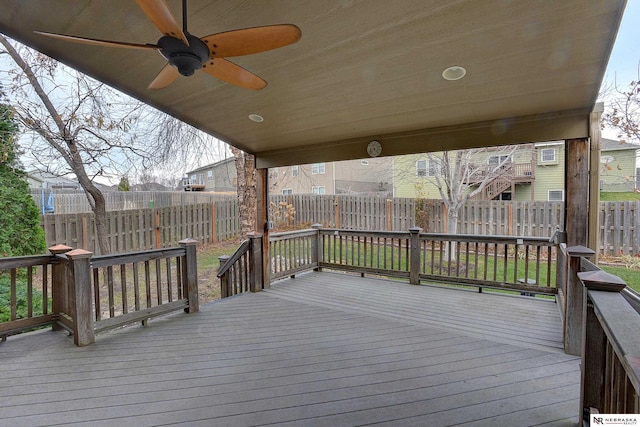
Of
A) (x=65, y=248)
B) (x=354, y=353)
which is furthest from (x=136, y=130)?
(x=354, y=353)

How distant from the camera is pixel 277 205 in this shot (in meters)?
10.4

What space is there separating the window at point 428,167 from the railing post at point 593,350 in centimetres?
632

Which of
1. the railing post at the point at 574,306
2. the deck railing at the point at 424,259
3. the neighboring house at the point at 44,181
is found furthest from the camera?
the neighboring house at the point at 44,181

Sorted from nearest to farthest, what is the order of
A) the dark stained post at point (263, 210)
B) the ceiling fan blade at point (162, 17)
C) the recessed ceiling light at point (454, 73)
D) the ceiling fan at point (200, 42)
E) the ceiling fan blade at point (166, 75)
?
the ceiling fan blade at point (162, 17), the ceiling fan at point (200, 42), the ceiling fan blade at point (166, 75), the recessed ceiling light at point (454, 73), the dark stained post at point (263, 210)

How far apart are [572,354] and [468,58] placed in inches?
110

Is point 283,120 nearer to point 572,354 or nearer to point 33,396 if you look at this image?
point 33,396

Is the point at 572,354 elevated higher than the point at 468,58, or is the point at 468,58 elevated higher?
the point at 468,58

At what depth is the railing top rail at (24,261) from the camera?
3074 millimetres

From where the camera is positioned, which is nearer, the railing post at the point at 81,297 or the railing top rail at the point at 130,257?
the railing post at the point at 81,297

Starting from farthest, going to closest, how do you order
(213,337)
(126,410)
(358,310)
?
(358,310) → (213,337) → (126,410)

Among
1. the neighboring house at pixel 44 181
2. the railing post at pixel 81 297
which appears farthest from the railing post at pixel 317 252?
the neighboring house at pixel 44 181

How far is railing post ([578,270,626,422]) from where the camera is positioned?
167cm

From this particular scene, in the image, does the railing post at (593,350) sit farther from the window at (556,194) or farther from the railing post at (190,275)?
the window at (556,194)

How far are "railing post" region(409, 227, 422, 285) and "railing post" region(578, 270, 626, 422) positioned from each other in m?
3.35
